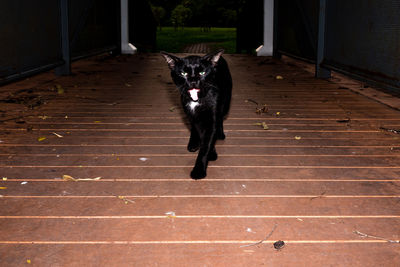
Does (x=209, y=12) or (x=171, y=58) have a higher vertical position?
(x=209, y=12)

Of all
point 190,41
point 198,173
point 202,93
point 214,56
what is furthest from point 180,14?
point 198,173

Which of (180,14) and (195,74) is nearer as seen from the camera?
(195,74)

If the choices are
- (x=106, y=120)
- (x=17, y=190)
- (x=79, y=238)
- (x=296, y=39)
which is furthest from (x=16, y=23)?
(x=296, y=39)

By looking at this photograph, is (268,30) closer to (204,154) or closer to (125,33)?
(125,33)

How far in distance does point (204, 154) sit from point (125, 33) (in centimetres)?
1104

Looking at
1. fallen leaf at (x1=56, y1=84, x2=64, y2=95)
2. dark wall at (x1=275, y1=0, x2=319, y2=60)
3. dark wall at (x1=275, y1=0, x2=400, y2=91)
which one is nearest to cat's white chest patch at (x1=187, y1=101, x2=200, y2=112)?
dark wall at (x1=275, y1=0, x2=400, y2=91)

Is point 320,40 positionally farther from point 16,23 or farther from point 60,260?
point 60,260

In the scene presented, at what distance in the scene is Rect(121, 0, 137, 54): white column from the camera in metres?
→ 13.3

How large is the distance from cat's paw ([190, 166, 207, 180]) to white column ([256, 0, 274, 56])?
10.3m

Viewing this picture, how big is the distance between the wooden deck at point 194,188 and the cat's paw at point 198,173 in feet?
0.18

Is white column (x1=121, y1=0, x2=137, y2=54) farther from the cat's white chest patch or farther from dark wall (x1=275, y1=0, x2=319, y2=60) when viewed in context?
the cat's white chest patch

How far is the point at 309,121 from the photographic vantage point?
4.74 meters

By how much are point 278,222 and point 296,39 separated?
8323 millimetres

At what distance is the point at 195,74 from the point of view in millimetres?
3133
